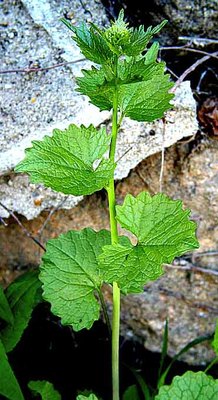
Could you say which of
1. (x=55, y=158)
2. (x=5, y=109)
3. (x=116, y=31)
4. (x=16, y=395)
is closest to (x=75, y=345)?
(x=16, y=395)

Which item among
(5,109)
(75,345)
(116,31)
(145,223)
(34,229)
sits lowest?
(75,345)

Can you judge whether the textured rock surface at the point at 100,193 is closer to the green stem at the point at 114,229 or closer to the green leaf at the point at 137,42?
the green stem at the point at 114,229

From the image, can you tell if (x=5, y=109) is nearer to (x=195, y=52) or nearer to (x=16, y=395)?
(x=195, y=52)

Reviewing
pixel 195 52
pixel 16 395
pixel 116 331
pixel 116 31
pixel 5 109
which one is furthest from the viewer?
pixel 195 52

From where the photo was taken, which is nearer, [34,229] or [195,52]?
[195,52]

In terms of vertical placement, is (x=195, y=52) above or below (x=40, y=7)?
below

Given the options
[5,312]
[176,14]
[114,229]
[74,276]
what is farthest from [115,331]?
[176,14]

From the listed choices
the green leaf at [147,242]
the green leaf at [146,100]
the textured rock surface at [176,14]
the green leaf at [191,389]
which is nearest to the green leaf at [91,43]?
the green leaf at [146,100]

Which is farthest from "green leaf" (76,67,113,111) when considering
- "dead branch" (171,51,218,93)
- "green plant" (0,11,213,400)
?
"dead branch" (171,51,218,93)
